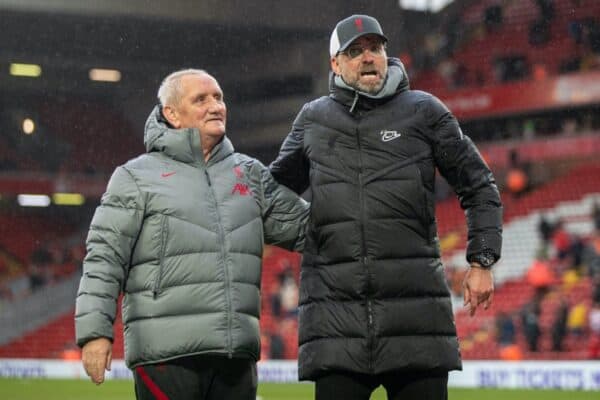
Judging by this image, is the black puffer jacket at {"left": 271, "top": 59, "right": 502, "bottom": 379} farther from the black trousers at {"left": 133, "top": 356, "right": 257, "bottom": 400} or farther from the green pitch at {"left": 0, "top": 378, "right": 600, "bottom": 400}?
the green pitch at {"left": 0, "top": 378, "right": 600, "bottom": 400}

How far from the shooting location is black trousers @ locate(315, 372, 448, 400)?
3.72m

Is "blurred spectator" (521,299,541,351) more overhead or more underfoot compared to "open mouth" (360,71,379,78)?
more underfoot

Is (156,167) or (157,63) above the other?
(157,63)

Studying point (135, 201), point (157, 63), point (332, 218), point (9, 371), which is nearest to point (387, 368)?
point (332, 218)

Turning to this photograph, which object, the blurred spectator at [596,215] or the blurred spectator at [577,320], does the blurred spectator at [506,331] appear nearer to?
the blurred spectator at [577,320]

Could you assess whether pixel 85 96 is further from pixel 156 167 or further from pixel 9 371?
pixel 156 167

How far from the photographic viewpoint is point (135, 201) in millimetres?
3695

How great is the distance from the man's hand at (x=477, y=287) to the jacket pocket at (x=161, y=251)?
978 millimetres

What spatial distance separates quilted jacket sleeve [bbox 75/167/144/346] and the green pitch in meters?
8.41

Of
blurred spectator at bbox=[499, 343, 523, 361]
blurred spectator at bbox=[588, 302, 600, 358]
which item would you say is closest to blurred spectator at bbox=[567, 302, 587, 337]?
blurred spectator at bbox=[588, 302, 600, 358]

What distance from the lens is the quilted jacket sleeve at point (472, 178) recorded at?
3.84 m

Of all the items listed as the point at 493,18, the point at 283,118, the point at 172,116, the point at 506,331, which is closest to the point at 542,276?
the point at 506,331

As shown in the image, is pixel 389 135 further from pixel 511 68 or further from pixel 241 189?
pixel 511 68

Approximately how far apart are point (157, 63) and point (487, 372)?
1368 cm
